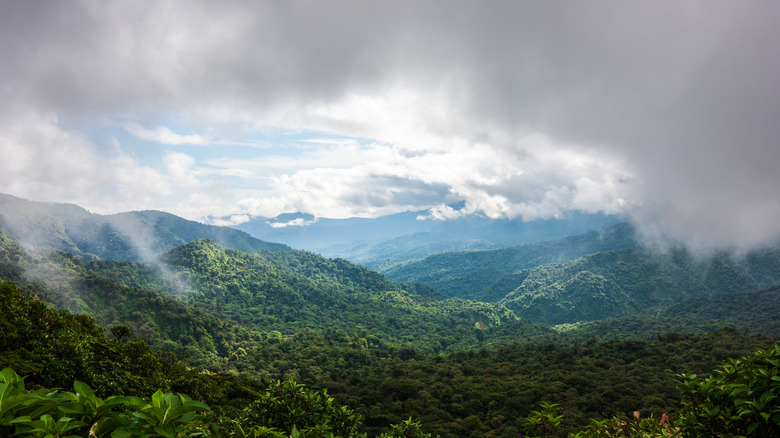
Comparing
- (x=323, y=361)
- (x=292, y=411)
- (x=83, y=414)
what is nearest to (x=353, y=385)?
(x=323, y=361)

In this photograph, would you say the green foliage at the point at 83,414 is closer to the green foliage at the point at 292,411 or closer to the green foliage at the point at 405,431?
the green foliage at the point at 292,411

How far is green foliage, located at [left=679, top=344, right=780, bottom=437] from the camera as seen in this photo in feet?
11.7

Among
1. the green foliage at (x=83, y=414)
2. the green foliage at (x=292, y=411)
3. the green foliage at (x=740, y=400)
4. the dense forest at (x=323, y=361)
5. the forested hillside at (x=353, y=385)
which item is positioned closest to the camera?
the green foliage at (x=83, y=414)

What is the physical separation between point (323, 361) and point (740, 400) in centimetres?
8504

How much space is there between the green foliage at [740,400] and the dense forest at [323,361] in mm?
22

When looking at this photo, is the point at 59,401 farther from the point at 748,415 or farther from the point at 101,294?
the point at 101,294

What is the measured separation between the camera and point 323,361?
265ft

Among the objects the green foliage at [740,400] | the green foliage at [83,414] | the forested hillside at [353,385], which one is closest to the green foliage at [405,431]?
the forested hillside at [353,385]

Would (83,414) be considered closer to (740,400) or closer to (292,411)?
(292,411)

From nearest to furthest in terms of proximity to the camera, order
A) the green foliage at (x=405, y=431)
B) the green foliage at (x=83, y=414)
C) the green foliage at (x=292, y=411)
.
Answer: the green foliage at (x=83, y=414) < the green foliage at (x=292, y=411) < the green foliage at (x=405, y=431)

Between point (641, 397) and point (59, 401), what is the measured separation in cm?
6083

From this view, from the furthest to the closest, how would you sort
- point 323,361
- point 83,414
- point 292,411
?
point 323,361 → point 292,411 → point 83,414

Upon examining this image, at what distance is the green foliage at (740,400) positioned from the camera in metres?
3.57

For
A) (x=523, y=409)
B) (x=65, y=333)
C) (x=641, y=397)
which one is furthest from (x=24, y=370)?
(x=641, y=397)
